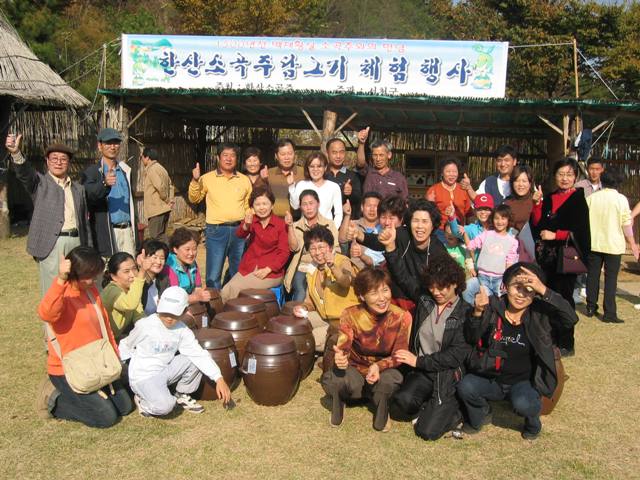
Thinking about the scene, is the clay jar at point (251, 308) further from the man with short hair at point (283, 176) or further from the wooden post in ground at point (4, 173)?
the wooden post in ground at point (4, 173)

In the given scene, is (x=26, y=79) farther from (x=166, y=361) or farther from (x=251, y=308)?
(x=166, y=361)

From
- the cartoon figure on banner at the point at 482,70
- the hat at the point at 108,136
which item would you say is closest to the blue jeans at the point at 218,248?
the hat at the point at 108,136

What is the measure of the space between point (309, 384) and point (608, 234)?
12.5 ft

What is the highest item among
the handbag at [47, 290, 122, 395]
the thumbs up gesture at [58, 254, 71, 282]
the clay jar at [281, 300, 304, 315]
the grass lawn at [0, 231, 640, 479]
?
the thumbs up gesture at [58, 254, 71, 282]

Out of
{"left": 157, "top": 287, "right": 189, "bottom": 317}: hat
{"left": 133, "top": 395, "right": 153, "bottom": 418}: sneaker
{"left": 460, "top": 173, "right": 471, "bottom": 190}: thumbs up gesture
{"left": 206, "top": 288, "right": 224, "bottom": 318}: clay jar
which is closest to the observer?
{"left": 157, "top": 287, "right": 189, "bottom": 317}: hat

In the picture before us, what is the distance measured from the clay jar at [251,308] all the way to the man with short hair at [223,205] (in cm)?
131

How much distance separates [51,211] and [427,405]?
3211 mm

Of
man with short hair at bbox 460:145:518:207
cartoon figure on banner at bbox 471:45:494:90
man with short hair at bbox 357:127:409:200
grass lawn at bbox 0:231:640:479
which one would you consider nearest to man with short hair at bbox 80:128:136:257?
grass lawn at bbox 0:231:640:479

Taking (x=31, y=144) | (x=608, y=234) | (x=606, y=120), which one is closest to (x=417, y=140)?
(x=606, y=120)

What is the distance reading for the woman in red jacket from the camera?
5434 mm

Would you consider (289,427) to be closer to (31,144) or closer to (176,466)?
(176,466)

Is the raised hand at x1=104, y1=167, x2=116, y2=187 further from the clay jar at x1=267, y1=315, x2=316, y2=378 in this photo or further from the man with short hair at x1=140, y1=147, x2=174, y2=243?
the man with short hair at x1=140, y1=147, x2=174, y2=243

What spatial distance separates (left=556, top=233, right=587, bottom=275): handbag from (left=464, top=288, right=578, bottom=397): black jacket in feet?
5.90

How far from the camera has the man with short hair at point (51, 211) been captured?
448cm
